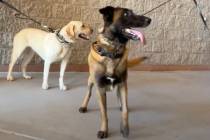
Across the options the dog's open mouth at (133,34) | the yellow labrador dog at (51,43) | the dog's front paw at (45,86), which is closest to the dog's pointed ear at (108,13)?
the dog's open mouth at (133,34)

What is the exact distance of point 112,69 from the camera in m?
3.57

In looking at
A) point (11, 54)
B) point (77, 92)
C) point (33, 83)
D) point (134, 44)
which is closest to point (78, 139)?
point (77, 92)

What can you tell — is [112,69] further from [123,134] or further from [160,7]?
[160,7]

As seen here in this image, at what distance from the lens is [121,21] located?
3543 mm

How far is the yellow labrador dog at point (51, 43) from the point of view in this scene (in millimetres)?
4879

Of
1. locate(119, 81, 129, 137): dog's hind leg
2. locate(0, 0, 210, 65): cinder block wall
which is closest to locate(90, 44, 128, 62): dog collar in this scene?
locate(119, 81, 129, 137): dog's hind leg

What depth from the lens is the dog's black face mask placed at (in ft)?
11.5

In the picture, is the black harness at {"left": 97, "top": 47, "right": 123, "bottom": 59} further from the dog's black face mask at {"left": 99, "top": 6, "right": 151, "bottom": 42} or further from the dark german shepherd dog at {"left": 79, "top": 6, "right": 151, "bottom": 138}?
the dog's black face mask at {"left": 99, "top": 6, "right": 151, "bottom": 42}

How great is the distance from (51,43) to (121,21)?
1.68 m

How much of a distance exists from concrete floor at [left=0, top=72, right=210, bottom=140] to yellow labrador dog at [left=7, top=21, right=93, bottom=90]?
280 millimetres

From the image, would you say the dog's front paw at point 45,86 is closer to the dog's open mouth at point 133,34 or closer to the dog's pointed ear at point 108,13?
the dog's pointed ear at point 108,13

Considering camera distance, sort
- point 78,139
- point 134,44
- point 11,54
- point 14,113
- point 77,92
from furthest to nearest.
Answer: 1. point 134,44
2. point 11,54
3. point 77,92
4. point 14,113
5. point 78,139

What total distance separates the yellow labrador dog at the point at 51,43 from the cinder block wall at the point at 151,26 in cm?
59

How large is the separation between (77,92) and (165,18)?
8.58 feet
